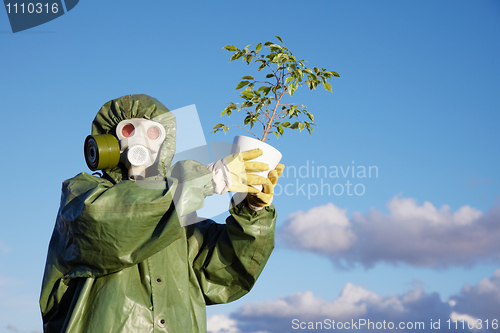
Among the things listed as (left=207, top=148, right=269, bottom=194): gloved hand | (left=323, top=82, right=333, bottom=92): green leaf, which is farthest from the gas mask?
(left=323, top=82, right=333, bottom=92): green leaf

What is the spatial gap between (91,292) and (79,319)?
0.15 metres

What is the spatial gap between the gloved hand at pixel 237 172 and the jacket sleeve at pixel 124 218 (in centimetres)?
7

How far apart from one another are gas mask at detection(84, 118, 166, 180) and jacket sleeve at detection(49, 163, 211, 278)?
232 mm

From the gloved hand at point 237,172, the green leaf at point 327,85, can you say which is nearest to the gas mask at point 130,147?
the gloved hand at point 237,172

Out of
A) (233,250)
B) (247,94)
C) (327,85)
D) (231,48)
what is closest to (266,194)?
(233,250)

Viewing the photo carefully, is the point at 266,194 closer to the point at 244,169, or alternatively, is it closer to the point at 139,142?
the point at 244,169

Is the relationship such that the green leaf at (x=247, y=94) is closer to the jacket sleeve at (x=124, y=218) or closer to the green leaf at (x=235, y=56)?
the green leaf at (x=235, y=56)

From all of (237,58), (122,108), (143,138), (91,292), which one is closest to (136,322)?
(91,292)

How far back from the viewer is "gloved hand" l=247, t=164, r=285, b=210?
3023 mm

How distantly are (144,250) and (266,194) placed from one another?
75cm

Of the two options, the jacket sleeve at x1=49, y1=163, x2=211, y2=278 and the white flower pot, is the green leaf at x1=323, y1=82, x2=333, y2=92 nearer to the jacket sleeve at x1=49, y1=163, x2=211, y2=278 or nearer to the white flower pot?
the white flower pot

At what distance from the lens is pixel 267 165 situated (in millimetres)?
2922

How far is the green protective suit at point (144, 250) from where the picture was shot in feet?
8.84

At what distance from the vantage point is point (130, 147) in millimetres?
3076
